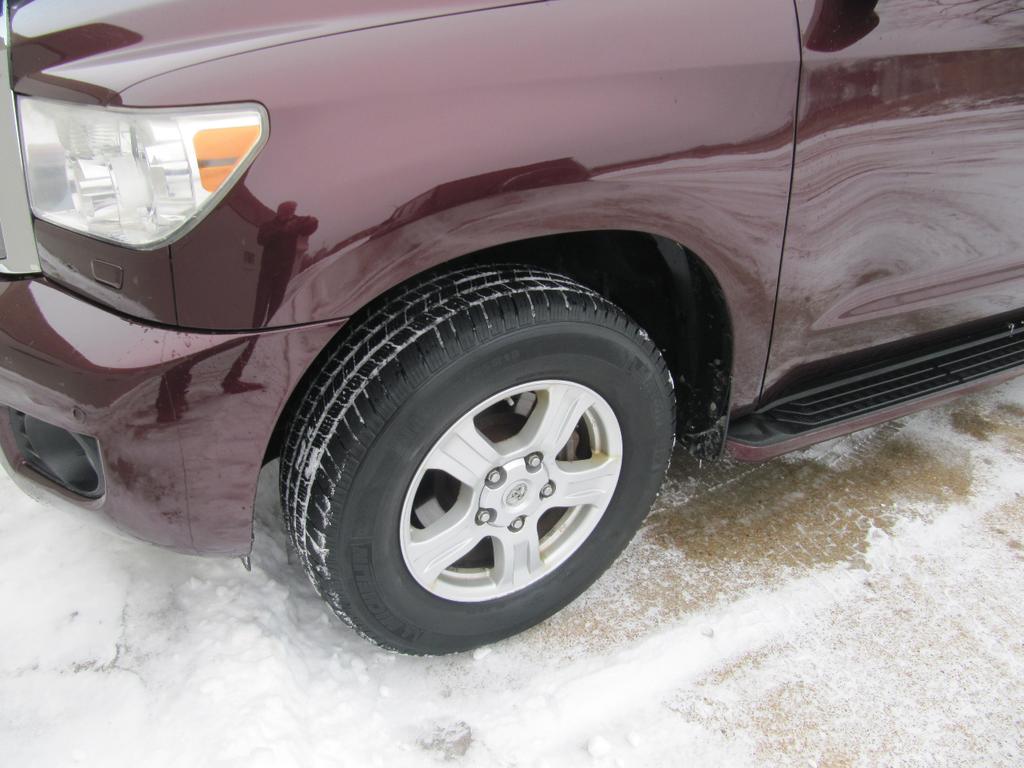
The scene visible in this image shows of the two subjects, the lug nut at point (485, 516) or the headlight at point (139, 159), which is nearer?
the headlight at point (139, 159)

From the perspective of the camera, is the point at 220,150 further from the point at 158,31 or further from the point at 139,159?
the point at 158,31

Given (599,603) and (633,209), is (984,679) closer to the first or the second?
(599,603)

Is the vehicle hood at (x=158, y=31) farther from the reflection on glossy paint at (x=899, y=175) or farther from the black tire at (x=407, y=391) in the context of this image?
the reflection on glossy paint at (x=899, y=175)

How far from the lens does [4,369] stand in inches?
54.2

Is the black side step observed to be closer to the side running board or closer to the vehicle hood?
the side running board

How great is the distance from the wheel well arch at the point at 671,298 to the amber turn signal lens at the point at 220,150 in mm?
543

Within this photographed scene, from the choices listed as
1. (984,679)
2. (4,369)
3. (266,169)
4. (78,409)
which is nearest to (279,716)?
(78,409)


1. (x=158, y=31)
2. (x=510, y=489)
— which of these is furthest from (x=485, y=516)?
(x=158, y=31)

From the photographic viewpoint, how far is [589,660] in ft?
6.23

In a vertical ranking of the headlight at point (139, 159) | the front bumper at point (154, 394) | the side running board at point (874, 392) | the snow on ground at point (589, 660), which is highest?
the headlight at point (139, 159)

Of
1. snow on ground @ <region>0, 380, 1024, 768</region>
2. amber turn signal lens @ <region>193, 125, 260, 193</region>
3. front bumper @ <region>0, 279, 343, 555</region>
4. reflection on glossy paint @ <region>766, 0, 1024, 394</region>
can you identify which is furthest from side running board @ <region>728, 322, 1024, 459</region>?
amber turn signal lens @ <region>193, 125, 260, 193</region>

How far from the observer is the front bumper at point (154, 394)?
1.29 m

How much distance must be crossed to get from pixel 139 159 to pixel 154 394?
0.37 metres

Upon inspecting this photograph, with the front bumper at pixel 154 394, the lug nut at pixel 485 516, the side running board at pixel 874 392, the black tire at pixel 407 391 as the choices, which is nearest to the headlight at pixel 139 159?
the front bumper at pixel 154 394
